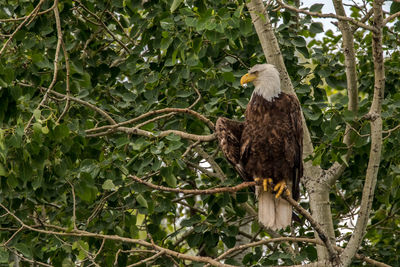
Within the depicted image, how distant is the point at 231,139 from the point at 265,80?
1.55ft

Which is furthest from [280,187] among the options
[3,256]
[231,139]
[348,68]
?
[3,256]

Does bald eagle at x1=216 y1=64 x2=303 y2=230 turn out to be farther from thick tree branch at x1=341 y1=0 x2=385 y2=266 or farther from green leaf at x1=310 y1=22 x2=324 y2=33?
thick tree branch at x1=341 y1=0 x2=385 y2=266

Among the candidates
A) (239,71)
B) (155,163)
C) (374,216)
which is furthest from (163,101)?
(374,216)

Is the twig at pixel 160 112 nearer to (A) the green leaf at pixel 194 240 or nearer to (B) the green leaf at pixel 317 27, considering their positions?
(A) the green leaf at pixel 194 240

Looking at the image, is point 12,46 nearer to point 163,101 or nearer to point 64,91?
point 64,91

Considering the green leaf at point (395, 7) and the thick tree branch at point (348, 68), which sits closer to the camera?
the green leaf at point (395, 7)

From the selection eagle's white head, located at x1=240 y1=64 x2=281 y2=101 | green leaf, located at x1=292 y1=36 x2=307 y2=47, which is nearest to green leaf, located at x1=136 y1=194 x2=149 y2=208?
eagle's white head, located at x1=240 y1=64 x2=281 y2=101

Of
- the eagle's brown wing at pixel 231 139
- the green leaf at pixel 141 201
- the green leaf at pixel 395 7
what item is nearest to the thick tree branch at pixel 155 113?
the eagle's brown wing at pixel 231 139

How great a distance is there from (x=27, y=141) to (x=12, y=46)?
84cm

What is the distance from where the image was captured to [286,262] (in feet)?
15.5

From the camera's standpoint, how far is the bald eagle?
4.39 m

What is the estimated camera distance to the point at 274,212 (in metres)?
4.59

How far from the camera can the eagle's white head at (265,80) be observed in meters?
4.38

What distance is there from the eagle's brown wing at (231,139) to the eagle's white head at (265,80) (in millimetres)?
283
